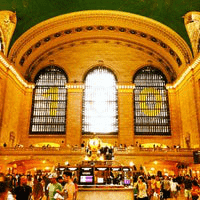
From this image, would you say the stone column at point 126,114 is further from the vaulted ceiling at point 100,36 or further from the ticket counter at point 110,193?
the ticket counter at point 110,193

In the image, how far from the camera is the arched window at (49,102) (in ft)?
88.0

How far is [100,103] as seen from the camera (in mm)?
27641

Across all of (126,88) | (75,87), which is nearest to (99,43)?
(75,87)

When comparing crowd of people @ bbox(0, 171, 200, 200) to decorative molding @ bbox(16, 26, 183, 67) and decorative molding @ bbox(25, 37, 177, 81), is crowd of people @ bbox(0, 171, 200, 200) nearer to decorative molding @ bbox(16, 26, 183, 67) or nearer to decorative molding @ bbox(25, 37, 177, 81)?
decorative molding @ bbox(16, 26, 183, 67)

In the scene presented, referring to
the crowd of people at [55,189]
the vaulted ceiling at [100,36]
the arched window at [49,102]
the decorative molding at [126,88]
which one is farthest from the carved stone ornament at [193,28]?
the crowd of people at [55,189]

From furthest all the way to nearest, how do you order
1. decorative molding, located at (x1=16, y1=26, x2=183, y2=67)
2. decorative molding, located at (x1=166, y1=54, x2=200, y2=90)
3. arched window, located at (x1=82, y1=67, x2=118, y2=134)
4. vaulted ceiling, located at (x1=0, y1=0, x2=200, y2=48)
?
arched window, located at (x1=82, y1=67, x2=118, y2=134) < decorative molding, located at (x1=16, y1=26, x2=183, y2=67) < decorative molding, located at (x1=166, y1=54, x2=200, y2=90) < vaulted ceiling, located at (x1=0, y1=0, x2=200, y2=48)

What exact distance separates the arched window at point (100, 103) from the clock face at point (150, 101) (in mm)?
2870

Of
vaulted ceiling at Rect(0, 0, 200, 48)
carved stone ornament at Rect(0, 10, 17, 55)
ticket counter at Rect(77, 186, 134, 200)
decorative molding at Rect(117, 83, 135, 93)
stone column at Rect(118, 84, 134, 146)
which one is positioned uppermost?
vaulted ceiling at Rect(0, 0, 200, 48)

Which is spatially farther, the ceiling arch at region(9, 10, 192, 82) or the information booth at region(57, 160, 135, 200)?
the ceiling arch at region(9, 10, 192, 82)

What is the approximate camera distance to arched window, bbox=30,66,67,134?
88.0 ft

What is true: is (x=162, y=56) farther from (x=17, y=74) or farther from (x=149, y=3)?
(x=17, y=74)

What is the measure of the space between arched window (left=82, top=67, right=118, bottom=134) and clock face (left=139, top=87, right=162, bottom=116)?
2870mm

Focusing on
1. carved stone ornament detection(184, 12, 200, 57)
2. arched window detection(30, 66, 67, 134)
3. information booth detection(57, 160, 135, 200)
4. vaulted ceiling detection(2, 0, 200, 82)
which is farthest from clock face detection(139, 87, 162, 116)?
information booth detection(57, 160, 135, 200)

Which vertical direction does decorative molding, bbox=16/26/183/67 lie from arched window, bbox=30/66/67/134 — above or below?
above
